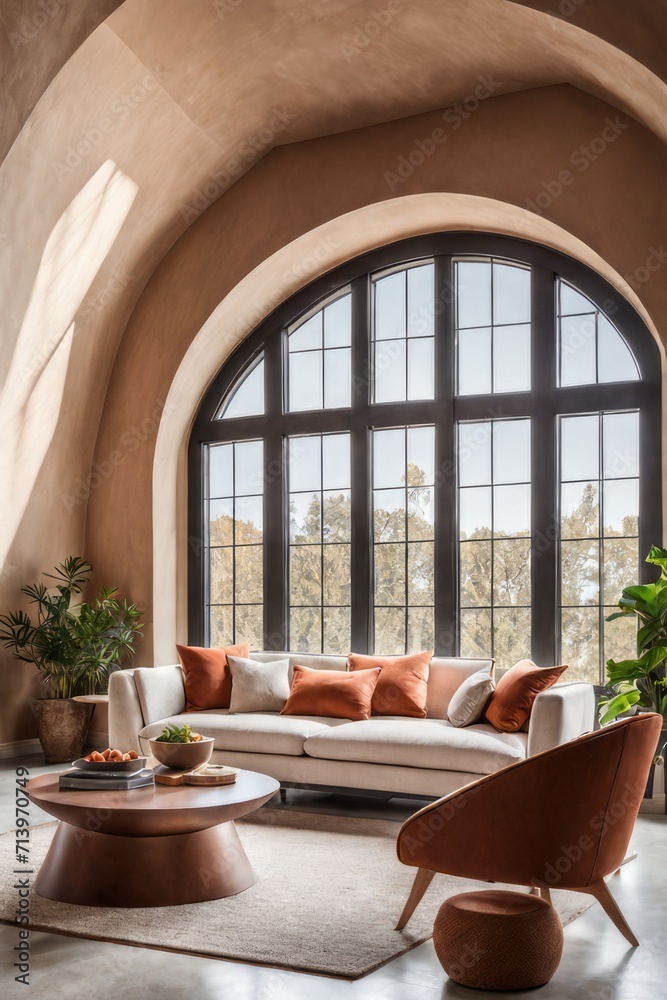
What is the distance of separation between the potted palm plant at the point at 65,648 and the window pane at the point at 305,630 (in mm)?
1209

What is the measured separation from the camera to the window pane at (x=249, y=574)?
25.6 feet

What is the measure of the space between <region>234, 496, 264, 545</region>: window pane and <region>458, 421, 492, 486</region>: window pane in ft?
5.56

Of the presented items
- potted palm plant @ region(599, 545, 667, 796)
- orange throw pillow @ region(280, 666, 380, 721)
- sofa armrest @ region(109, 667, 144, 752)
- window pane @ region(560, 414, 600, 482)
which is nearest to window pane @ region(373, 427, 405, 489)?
window pane @ region(560, 414, 600, 482)

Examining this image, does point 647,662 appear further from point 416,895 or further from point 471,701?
point 416,895

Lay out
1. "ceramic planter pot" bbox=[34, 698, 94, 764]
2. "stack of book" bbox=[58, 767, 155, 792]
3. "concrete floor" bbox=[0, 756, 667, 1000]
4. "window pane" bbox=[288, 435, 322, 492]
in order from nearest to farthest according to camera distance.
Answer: "concrete floor" bbox=[0, 756, 667, 1000], "stack of book" bbox=[58, 767, 155, 792], "ceramic planter pot" bbox=[34, 698, 94, 764], "window pane" bbox=[288, 435, 322, 492]

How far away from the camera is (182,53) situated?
6152 millimetres

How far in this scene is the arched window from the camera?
664 centimetres

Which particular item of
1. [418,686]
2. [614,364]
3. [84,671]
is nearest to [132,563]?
[84,671]

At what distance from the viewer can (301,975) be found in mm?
3291

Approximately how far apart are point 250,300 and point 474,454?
2.19m

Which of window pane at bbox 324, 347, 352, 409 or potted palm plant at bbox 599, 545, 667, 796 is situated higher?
window pane at bbox 324, 347, 352, 409

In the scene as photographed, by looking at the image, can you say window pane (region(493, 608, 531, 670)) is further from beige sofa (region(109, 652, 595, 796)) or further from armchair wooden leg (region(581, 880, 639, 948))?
armchair wooden leg (region(581, 880, 639, 948))

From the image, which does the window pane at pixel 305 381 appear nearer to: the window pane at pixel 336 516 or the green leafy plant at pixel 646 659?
the window pane at pixel 336 516

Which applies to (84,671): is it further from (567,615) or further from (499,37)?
(499,37)
